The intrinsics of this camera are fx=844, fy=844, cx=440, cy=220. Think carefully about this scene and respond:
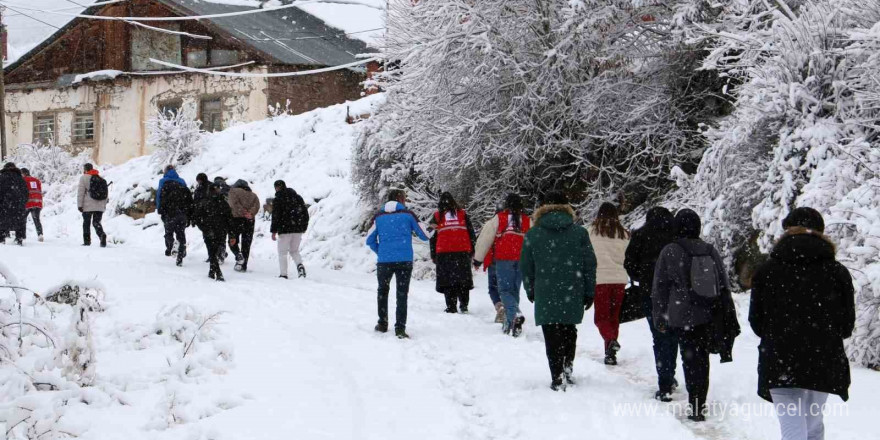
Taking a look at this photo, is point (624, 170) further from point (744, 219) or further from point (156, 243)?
point (156, 243)

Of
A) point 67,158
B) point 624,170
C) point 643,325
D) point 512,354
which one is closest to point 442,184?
point 624,170

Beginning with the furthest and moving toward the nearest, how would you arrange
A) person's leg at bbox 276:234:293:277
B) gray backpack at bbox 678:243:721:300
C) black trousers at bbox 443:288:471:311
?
1. person's leg at bbox 276:234:293:277
2. black trousers at bbox 443:288:471:311
3. gray backpack at bbox 678:243:721:300

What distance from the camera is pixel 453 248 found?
11328mm

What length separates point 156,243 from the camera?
76.5 ft

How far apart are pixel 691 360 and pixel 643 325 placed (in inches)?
198

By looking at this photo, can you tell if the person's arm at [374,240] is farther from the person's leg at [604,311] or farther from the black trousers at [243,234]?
the black trousers at [243,234]

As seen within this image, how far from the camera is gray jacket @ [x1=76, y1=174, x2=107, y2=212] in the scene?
17.3 meters

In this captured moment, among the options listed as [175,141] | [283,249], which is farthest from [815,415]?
[175,141]

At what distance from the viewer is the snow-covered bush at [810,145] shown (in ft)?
27.0

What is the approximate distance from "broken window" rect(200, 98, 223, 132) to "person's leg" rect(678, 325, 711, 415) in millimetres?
31646

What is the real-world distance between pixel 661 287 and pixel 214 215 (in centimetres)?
956

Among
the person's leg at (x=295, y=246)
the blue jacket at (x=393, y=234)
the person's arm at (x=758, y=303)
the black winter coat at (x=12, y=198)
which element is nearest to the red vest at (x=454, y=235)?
the blue jacket at (x=393, y=234)

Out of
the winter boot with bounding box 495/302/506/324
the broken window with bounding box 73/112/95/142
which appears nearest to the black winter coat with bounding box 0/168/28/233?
the winter boot with bounding box 495/302/506/324

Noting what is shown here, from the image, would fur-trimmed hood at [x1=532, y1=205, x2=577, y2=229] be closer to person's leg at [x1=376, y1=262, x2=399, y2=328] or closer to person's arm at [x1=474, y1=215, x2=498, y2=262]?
person's leg at [x1=376, y1=262, x2=399, y2=328]
